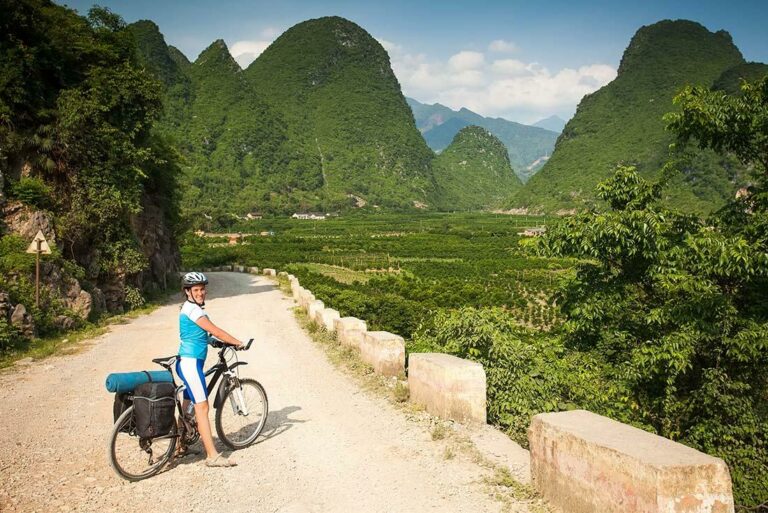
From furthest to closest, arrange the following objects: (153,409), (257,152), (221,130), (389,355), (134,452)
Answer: (221,130), (257,152), (389,355), (134,452), (153,409)

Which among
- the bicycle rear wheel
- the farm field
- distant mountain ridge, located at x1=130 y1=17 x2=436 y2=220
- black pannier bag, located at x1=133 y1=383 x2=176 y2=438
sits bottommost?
the farm field

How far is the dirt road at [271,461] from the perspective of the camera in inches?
173

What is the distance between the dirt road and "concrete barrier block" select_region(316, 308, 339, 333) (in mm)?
3055

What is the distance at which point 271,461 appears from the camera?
17.3ft

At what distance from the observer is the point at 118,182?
17750 mm

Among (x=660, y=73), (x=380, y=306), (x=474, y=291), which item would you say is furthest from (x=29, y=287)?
(x=660, y=73)

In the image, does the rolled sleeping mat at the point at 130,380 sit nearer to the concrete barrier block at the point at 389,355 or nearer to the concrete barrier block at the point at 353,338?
the concrete barrier block at the point at 389,355

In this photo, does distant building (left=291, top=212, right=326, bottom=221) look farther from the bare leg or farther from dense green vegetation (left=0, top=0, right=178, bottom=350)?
the bare leg

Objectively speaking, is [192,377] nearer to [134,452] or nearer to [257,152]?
[134,452]

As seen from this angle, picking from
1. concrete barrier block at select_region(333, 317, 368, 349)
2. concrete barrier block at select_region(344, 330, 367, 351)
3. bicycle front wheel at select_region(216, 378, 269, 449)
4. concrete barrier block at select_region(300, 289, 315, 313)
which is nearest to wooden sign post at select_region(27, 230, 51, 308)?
concrete barrier block at select_region(300, 289, 315, 313)

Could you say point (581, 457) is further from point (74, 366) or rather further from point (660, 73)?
point (660, 73)

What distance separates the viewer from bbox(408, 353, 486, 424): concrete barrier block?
6.02 meters

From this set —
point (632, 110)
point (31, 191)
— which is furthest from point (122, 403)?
point (632, 110)

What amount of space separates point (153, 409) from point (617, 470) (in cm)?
410
